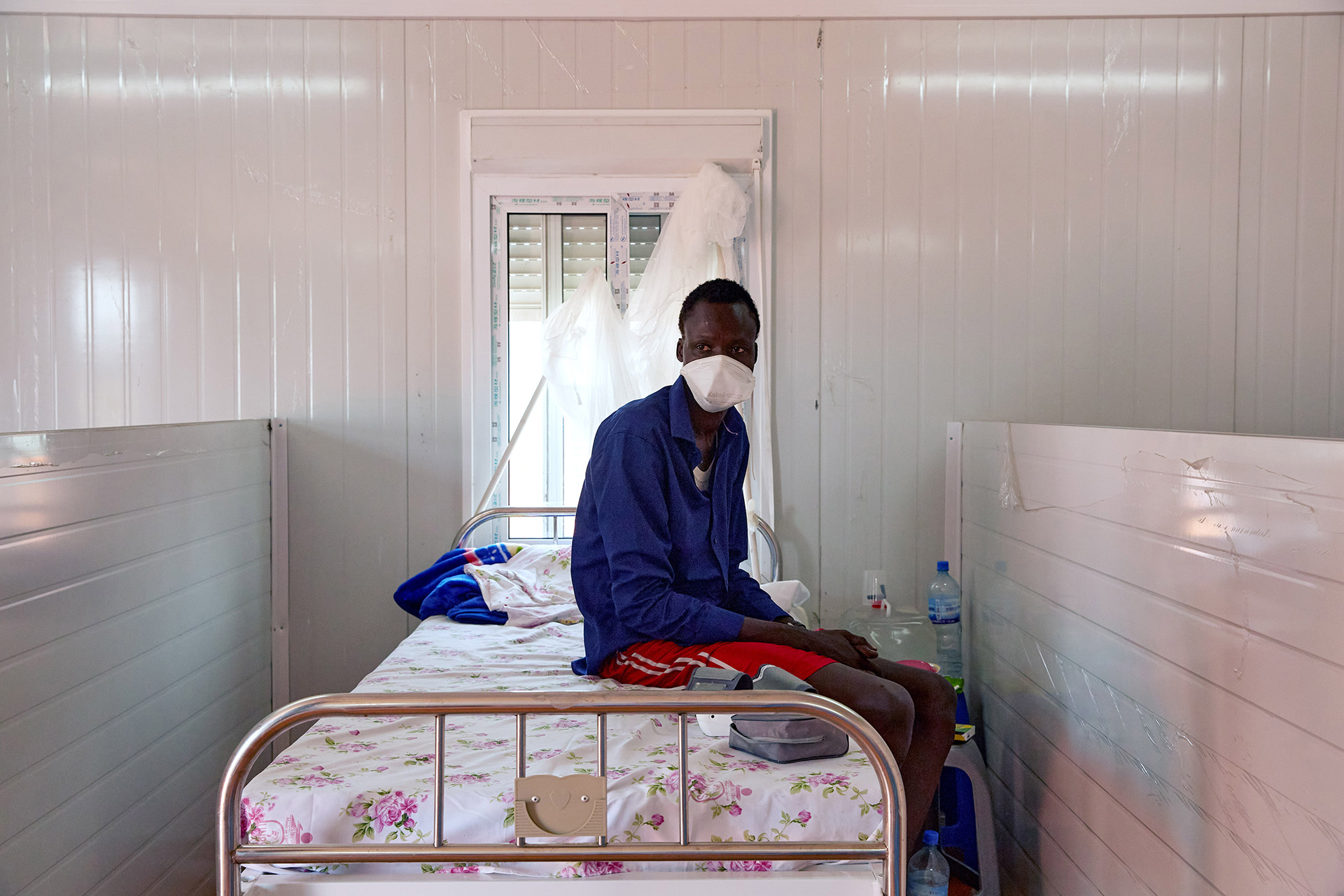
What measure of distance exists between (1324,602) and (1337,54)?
9.21 ft

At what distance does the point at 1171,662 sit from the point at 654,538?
3.20 feet

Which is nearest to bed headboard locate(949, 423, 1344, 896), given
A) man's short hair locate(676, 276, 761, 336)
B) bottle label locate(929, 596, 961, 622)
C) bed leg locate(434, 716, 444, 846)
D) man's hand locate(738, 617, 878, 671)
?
bottle label locate(929, 596, 961, 622)

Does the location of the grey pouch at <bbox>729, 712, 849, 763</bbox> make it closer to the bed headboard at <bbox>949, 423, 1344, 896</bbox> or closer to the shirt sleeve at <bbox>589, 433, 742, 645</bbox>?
the shirt sleeve at <bbox>589, 433, 742, 645</bbox>

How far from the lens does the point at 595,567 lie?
6.27ft

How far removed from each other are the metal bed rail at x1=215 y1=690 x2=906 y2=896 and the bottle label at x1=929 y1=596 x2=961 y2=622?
166 centimetres

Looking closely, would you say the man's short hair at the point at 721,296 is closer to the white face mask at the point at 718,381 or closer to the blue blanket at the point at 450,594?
the white face mask at the point at 718,381

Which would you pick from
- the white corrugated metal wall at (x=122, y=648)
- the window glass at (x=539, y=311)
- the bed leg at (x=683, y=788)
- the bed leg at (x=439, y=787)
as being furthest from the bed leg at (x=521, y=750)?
the window glass at (x=539, y=311)

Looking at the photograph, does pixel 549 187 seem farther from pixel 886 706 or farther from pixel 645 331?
pixel 886 706

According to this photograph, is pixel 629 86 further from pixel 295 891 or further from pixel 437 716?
pixel 295 891

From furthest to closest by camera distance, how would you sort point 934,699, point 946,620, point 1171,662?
point 946,620 < point 934,699 < point 1171,662

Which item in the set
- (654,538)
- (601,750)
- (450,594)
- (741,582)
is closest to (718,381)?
(654,538)

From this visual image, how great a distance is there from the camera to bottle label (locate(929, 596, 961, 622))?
9.55 ft

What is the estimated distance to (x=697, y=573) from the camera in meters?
1.96

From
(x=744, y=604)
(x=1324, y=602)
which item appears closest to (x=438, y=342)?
(x=744, y=604)
